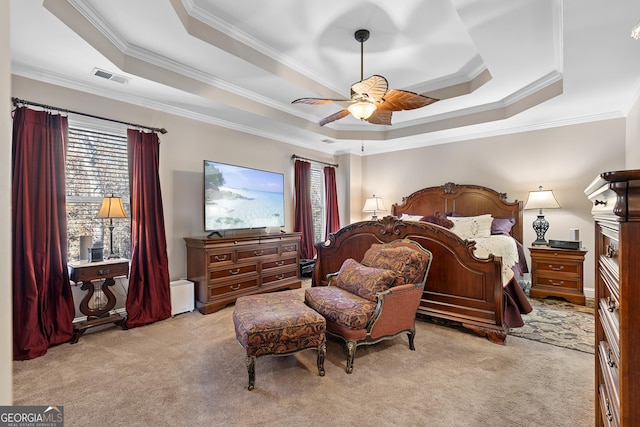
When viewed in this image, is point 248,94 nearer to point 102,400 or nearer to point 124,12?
point 124,12

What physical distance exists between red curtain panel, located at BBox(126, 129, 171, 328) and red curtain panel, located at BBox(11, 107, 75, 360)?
59cm

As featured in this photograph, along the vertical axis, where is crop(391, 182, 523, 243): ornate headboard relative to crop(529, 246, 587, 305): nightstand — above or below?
above

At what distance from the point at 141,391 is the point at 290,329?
1112mm

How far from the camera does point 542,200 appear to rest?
4.32 m

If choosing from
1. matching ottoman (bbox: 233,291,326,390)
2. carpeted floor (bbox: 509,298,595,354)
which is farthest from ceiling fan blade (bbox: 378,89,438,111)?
carpeted floor (bbox: 509,298,595,354)

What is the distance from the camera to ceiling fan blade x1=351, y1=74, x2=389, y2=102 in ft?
8.31

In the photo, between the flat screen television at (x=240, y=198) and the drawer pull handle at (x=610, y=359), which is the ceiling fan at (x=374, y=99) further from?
the drawer pull handle at (x=610, y=359)

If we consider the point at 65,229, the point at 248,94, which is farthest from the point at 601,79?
the point at 65,229

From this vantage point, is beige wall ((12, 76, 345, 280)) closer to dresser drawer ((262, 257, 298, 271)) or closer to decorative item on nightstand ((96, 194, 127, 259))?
decorative item on nightstand ((96, 194, 127, 259))

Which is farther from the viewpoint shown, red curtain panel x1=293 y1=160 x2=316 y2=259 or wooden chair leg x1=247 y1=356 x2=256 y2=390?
red curtain panel x1=293 y1=160 x2=316 y2=259

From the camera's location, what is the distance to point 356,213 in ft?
21.7

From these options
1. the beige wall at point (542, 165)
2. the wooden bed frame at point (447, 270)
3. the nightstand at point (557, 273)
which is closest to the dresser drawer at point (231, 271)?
the wooden bed frame at point (447, 270)

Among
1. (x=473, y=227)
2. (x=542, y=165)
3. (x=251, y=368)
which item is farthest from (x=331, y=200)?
(x=251, y=368)

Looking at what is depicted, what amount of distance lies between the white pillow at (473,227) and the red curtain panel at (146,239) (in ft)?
12.8
